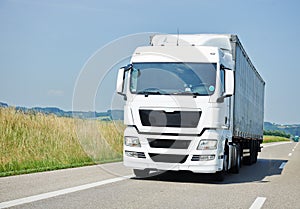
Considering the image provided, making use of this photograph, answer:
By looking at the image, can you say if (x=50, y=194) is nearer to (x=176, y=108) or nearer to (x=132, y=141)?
(x=132, y=141)

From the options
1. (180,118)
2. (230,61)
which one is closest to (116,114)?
(180,118)

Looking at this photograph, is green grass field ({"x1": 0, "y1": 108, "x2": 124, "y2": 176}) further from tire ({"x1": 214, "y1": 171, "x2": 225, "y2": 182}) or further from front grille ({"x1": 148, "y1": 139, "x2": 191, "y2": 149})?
tire ({"x1": 214, "y1": 171, "x2": 225, "y2": 182})

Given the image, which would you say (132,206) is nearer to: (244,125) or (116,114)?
(116,114)

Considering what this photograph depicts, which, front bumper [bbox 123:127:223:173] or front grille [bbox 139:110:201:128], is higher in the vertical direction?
front grille [bbox 139:110:201:128]

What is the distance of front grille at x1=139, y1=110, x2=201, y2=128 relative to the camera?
34.5 feet

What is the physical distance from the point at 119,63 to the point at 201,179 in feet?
11.6

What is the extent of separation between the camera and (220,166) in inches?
430

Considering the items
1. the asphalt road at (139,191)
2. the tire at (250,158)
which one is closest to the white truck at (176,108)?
the asphalt road at (139,191)

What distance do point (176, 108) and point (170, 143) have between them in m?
0.78

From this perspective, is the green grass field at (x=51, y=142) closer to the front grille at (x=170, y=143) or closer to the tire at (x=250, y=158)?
the front grille at (x=170, y=143)

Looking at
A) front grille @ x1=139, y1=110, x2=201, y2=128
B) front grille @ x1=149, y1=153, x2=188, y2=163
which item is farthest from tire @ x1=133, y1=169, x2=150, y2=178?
front grille @ x1=139, y1=110, x2=201, y2=128

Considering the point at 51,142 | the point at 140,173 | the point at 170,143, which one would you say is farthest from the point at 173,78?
the point at 51,142

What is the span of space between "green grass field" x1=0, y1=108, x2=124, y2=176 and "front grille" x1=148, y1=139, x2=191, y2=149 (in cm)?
341

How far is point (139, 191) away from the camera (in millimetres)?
9281
